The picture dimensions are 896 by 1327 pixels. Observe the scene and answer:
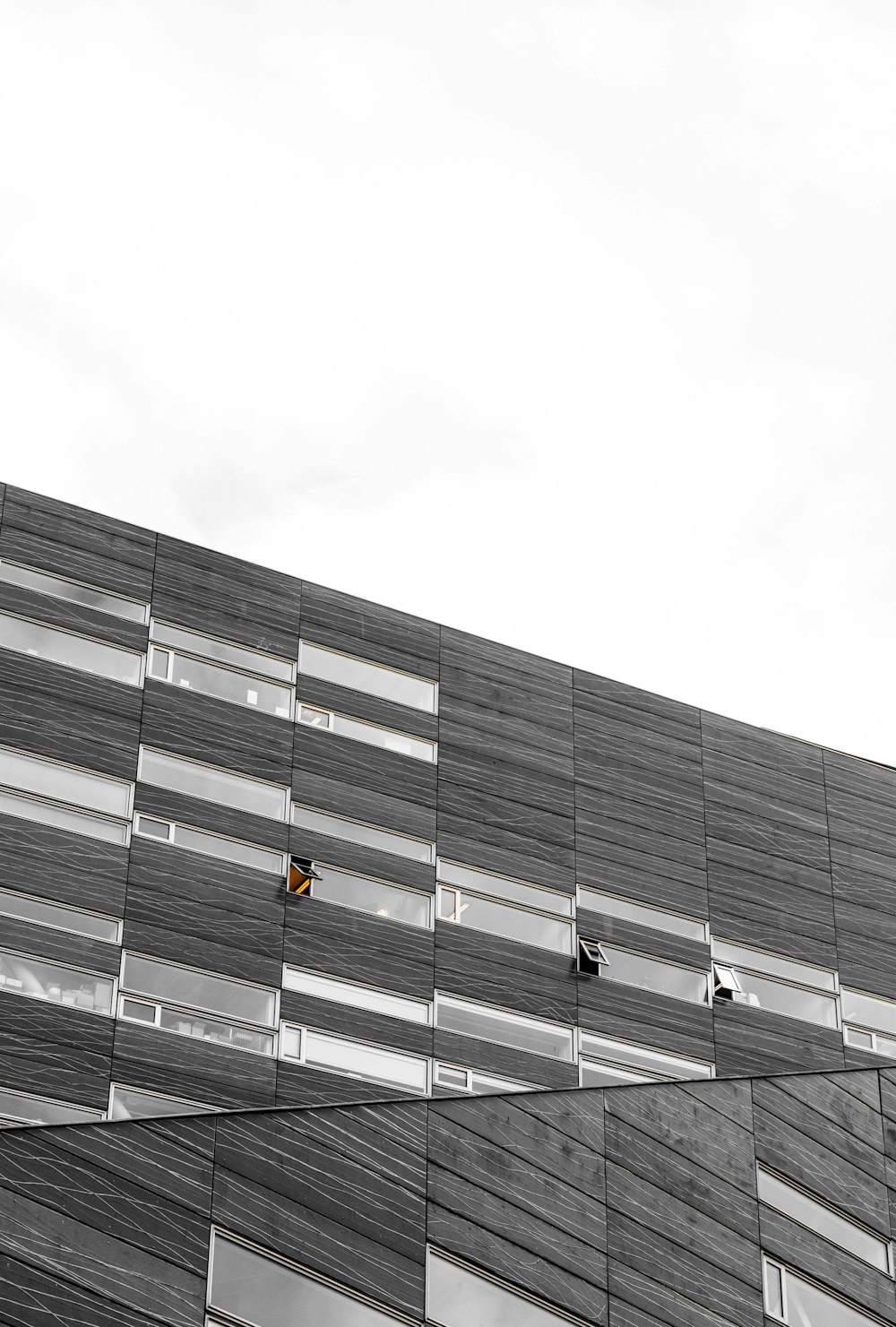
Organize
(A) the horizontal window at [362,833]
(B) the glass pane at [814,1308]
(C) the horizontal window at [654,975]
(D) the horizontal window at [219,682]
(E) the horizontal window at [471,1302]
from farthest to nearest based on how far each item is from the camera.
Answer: (C) the horizontal window at [654,975]
(A) the horizontal window at [362,833]
(D) the horizontal window at [219,682]
(B) the glass pane at [814,1308]
(E) the horizontal window at [471,1302]

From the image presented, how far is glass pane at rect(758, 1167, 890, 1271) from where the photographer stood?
1906 centimetres

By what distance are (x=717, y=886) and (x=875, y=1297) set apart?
62.4 feet

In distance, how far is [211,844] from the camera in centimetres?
3334

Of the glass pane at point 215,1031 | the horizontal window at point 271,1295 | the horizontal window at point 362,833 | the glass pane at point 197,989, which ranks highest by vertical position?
the horizontal window at point 362,833

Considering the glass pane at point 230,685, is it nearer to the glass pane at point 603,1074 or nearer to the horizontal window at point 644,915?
the horizontal window at point 644,915

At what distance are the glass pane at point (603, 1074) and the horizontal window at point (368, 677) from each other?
262 inches

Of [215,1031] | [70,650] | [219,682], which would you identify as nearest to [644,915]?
[219,682]

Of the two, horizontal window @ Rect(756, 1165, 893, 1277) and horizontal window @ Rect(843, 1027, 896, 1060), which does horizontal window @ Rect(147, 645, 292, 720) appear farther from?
horizontal window @ Rect(756, 1165, 893, 1277)

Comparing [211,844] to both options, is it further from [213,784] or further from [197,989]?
[197,989]

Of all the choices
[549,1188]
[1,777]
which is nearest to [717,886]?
[1,777]

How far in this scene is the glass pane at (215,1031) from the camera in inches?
1240

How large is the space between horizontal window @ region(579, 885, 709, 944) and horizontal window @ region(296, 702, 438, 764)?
12.1 ft

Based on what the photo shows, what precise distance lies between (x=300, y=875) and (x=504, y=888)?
156 inches

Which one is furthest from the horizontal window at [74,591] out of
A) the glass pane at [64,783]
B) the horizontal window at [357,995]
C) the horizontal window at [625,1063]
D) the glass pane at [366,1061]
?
the horizontal window at [625,1063]
